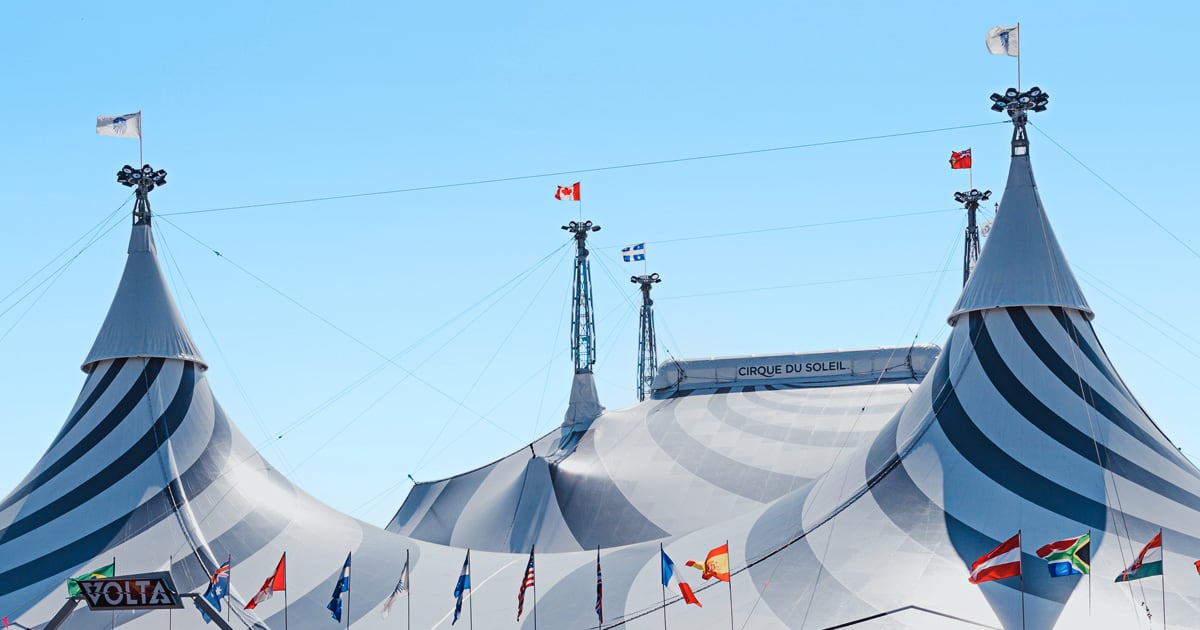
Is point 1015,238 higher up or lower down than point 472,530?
higher up

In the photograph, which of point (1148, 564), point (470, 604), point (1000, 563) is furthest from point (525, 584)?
point (1148, 564)

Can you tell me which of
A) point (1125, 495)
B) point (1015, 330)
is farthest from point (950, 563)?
point (1015, 330)

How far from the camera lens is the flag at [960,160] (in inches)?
1518

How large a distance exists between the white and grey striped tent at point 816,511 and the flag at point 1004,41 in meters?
2.55

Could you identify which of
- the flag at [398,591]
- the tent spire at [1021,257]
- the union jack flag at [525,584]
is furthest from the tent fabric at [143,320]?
the tent spire at [1021,257]

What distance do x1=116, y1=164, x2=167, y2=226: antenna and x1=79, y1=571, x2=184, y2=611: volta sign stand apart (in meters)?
15.6

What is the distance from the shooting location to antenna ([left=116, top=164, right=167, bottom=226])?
33.7m

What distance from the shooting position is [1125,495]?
966 inches

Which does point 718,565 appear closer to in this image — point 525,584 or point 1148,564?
point 525,584

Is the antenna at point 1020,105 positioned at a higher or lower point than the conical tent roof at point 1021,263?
higher

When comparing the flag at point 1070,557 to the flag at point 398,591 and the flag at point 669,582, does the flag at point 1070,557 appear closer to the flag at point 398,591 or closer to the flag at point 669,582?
the flag at point 669,582

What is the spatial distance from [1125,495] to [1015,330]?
3960 mm

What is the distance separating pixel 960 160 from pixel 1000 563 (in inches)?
691

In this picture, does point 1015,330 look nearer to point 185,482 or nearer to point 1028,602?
point 1028,602
